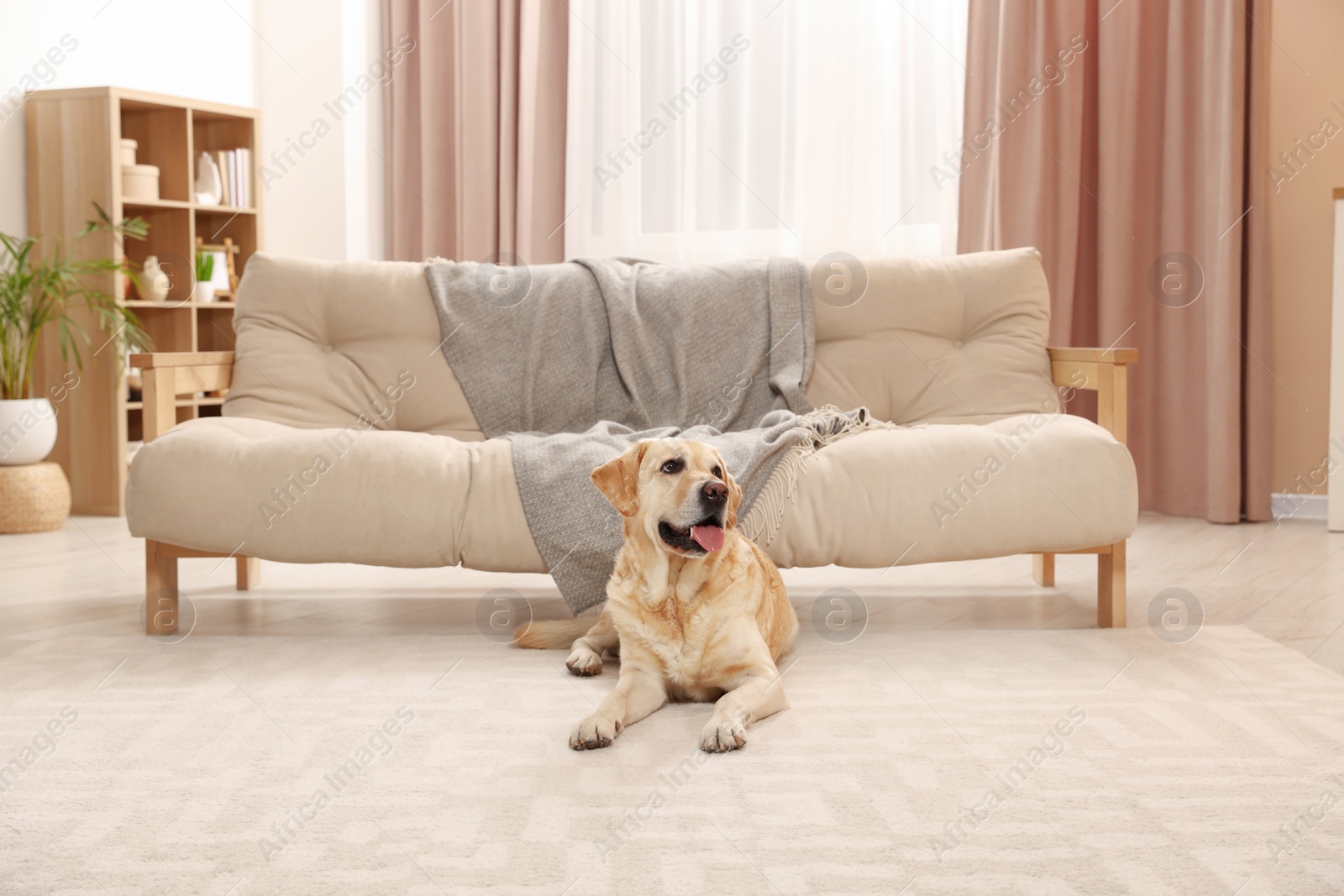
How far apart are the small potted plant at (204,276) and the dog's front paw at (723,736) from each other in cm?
362

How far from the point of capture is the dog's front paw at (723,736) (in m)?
1.76

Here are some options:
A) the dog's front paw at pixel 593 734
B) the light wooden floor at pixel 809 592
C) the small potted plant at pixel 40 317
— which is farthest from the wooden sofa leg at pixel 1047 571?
the small potted plant at pixel 40 317

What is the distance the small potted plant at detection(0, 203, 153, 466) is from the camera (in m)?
3.97

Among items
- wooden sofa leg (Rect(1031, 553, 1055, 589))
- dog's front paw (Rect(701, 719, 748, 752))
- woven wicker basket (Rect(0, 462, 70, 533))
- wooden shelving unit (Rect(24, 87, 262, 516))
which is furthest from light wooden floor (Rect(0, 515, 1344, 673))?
dog's front paw (Rect(701, 719, 748, 752))

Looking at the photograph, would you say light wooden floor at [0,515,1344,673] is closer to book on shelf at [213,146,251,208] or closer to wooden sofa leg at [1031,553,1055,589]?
wooden sofa leg at [1031,553,1055,589]

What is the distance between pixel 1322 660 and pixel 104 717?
2193mm

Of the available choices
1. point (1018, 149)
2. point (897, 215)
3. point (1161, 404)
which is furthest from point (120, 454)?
point (1161, 404)

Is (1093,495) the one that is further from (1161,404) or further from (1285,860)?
(1161,404)

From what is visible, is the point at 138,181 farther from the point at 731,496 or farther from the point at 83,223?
the point at 731,496

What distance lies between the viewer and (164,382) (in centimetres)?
267

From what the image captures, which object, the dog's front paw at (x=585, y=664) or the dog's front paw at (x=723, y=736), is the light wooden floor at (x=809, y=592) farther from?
the dog's front paw at (x=723, y=736)

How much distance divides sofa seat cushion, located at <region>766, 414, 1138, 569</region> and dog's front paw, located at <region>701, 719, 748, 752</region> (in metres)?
0.70

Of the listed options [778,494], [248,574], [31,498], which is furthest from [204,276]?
[778,494]

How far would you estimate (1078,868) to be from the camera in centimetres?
134
